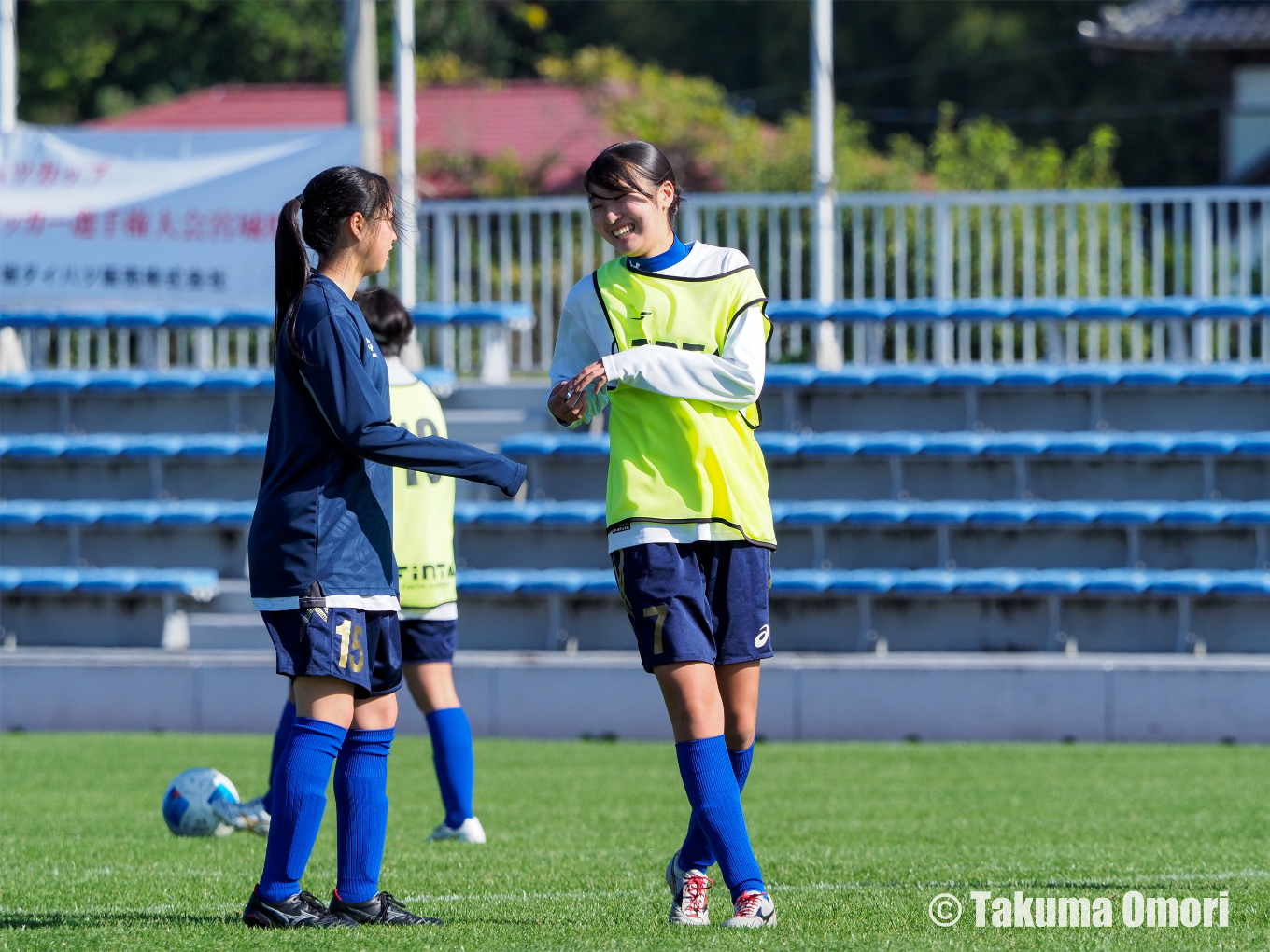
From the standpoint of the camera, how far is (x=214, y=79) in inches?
1407

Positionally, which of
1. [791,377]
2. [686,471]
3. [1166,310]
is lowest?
[686,471]

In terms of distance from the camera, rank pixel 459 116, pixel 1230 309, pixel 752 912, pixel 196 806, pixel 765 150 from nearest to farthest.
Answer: pixel 752 912, pixel 196 806, pixel 1230 309, pixel 765 150, pixel 459 116

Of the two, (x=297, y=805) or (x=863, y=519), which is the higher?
(x=863, y=519)

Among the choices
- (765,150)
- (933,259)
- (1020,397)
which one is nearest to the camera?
(1020,397)

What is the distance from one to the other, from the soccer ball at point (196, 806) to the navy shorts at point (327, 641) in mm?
2231

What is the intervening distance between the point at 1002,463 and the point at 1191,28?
10952mm

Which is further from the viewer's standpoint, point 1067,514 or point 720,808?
point 1067,514

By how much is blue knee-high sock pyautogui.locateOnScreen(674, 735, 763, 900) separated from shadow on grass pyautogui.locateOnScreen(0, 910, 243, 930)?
1052 mm

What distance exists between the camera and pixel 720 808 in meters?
3.71

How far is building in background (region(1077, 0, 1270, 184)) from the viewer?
774 inches

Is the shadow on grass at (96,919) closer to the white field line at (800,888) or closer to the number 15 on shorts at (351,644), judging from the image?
the white field line at (800,888)

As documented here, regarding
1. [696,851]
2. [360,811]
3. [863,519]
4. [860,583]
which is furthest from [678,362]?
[863,519]

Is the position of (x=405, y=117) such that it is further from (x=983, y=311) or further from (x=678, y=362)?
(x=678, y=362)

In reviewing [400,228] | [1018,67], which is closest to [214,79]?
[1018,67]
